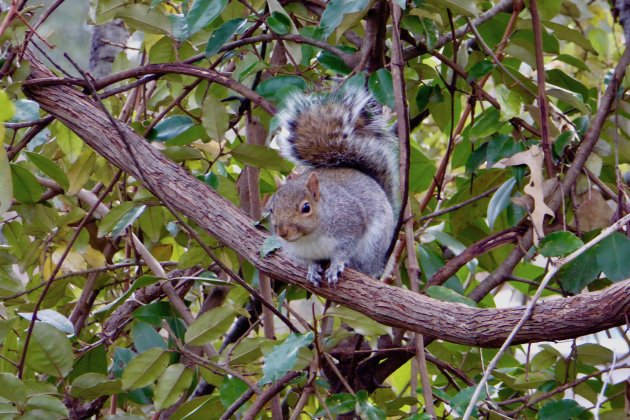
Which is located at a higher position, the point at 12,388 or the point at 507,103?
the point at 507,103

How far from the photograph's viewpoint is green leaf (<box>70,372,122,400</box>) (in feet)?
4.87

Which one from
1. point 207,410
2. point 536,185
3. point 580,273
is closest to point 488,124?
point 536,185

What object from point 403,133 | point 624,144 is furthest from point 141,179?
point 624,144

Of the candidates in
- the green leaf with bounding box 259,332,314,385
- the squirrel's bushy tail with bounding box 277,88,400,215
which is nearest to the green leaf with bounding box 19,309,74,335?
the green leaf with bounding box 259,332,314,385

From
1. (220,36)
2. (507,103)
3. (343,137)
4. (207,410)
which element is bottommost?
(207,410)

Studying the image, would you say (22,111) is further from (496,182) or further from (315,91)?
(496,182)

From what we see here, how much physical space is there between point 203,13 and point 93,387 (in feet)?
2.21

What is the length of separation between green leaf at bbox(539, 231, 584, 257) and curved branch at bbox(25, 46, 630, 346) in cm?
16

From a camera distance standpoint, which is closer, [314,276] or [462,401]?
[462,401]

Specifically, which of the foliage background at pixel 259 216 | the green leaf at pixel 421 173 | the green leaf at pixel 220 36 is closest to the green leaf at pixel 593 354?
the foliage background at pixel 259 216

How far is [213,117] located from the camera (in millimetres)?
1666

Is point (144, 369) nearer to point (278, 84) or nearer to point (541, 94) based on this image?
point (278, 84)

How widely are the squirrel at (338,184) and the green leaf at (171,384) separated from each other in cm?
30

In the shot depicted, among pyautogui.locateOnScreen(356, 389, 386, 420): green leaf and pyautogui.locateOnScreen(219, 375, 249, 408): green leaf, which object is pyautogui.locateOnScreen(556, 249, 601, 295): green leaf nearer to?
pyautogui.locateOnScreen(356, 389, 386, 420): green leaf
